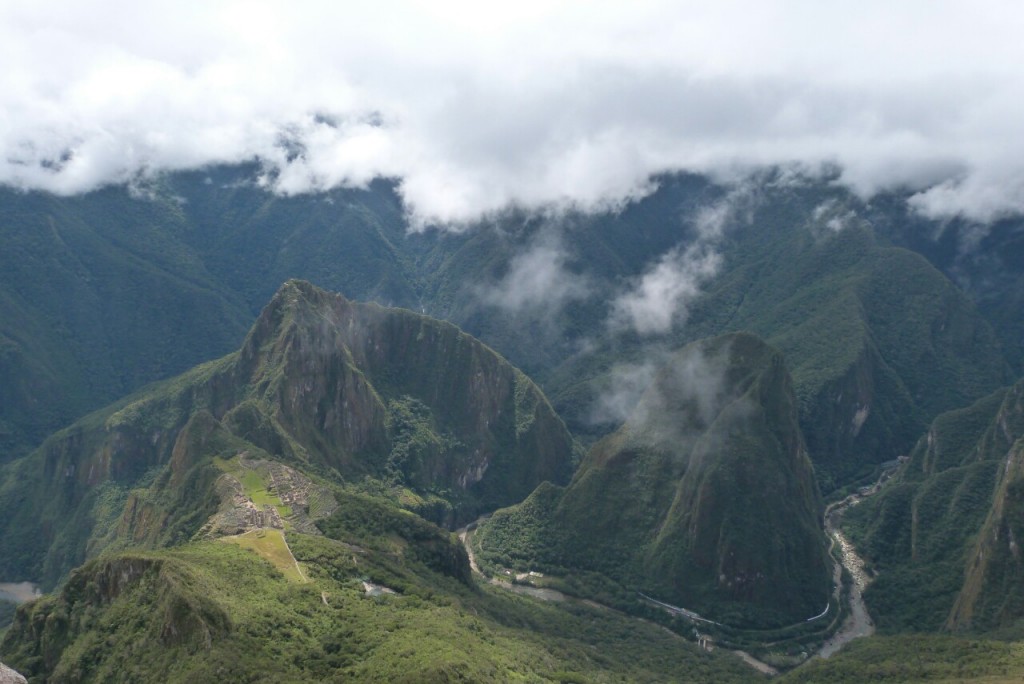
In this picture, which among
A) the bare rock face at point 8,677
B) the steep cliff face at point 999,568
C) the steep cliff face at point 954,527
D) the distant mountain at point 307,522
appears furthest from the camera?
the steep cliff face at point 954,527

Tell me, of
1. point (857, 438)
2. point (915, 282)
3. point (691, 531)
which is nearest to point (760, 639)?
point (691, 531)

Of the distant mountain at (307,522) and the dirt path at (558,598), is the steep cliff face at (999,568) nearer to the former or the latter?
the dirt path at (558,598)

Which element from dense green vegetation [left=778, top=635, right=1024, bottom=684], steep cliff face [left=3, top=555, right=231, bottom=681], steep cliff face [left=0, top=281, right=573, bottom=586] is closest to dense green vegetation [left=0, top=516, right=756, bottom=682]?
steep cliff face [left=3, top=555, right=231, bottom=681]

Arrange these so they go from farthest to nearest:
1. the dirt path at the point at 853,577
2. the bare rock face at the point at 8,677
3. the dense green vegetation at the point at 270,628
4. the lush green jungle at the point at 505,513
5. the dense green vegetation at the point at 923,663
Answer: the dirt path at the point at 853,577 → the dense green vegetation at the point at 923,663 → the lush green jungle at the point at 505,513 → the dense green vegetation at the point at 270,628 → the bare rock face at the point at 8,677

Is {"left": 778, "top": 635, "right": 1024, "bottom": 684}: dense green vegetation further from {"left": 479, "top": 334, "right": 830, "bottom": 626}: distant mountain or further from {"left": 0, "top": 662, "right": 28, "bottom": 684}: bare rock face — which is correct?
{"left": 0, "top": 662, "right": 28, "bottom": 684}: bare rock face

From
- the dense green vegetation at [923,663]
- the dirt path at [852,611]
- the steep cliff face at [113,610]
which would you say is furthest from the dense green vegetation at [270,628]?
the dirt path at [852,611]

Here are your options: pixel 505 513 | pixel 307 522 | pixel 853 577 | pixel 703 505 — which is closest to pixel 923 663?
pixel 703 505
